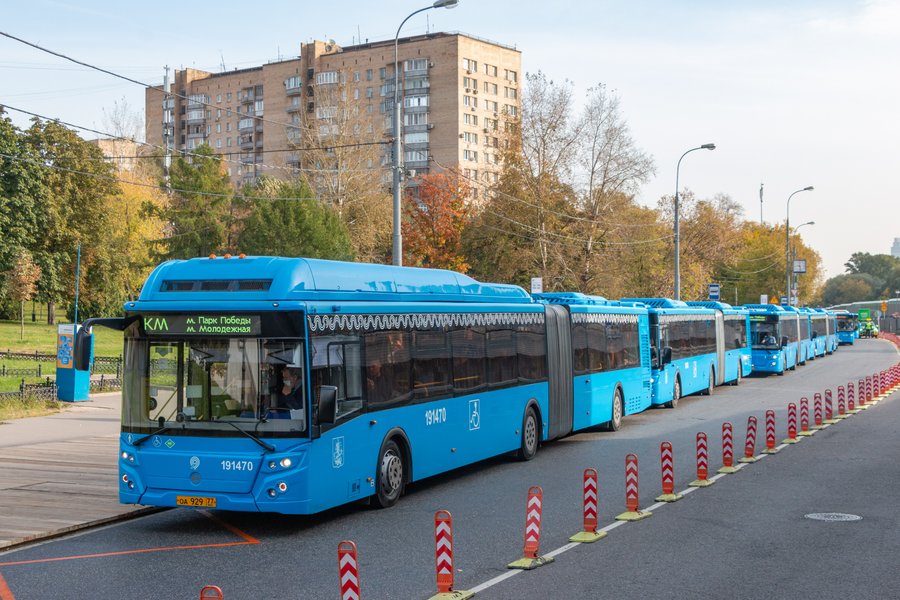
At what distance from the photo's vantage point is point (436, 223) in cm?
7581

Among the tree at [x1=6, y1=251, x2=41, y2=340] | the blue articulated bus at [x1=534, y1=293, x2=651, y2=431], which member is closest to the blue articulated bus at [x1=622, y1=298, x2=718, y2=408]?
the blue articulated bus at [x1=534, y1=293, x2=651, y2=431]

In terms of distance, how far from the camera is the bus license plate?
12125 mm

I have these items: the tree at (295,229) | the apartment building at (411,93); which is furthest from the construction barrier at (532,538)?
the apartment building at (411,93)

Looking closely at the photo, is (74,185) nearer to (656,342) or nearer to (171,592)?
(656,342)

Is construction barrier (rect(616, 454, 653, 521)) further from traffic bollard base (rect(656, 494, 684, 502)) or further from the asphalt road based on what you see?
traffic bollard base (rect(656, 494, 684, 502))

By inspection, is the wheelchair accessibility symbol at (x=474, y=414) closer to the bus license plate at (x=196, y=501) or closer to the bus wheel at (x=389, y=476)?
the bus wheel at (x=389, y=476)

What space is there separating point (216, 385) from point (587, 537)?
455 centimetres

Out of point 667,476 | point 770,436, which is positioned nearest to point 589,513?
point 667,476

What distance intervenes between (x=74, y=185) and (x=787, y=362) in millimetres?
42758

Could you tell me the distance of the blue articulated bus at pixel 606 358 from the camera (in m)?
22.4

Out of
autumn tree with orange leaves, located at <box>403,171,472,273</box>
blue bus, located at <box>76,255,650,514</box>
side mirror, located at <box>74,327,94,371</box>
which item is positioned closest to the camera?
side mirror, located at <box>74,327,94,371</box>

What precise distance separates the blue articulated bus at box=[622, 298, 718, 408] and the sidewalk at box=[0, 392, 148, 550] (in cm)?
1441

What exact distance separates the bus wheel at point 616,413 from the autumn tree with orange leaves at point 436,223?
48.2 metres

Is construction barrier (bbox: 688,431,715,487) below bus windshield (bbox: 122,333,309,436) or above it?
below
